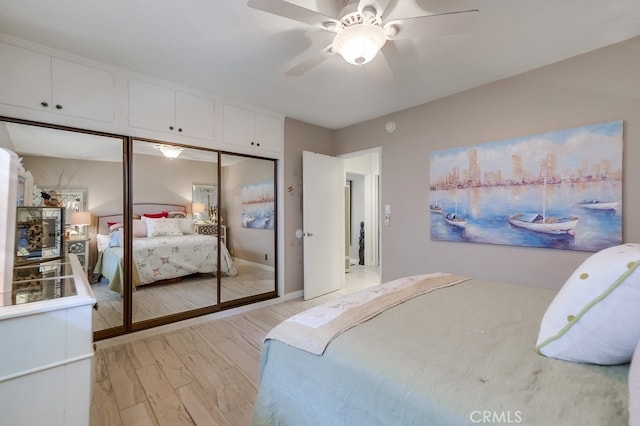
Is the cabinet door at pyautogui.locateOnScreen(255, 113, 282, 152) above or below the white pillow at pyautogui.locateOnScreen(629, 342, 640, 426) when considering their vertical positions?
above

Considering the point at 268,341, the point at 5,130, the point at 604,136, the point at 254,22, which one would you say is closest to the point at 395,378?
the point at 268,341

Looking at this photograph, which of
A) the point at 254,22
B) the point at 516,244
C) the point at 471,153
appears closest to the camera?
the point at 254,22

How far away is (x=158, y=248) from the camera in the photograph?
9.50ft

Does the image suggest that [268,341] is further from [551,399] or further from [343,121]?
[343,121]

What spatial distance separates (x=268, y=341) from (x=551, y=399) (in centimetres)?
95

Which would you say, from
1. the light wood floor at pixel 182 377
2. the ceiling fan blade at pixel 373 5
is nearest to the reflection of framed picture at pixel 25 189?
the light wood floor at pixel 182 377

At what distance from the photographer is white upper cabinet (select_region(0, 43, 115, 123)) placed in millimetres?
1965

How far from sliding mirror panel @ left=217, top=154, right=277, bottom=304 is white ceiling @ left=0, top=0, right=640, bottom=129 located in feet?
3.14

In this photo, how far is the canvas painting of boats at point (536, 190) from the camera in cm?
205

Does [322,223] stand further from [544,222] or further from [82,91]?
[82,91]

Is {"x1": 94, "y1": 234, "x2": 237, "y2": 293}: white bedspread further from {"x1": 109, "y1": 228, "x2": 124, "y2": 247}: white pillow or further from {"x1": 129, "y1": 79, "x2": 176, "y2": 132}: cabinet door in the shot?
{"x1": 129, "y1": 79, "x2": 176, "y2": 132}: cabinet door

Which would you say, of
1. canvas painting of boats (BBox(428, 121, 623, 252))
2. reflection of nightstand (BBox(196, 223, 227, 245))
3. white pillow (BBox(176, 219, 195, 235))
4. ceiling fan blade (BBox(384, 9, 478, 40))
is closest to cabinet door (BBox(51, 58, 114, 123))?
white pillow (BBox(176, 219, 195, 235))

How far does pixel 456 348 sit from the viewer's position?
0.94m

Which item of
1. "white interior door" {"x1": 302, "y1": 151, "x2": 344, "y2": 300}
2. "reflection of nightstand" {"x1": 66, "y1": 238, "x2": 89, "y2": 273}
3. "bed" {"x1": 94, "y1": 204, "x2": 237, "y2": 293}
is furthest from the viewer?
"white interior door" {"x1": 302, "y1": 151, "x2": 344, "y2": 300}
